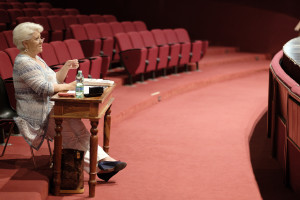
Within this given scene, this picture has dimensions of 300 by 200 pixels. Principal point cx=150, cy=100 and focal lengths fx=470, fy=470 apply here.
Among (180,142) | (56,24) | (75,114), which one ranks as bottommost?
(180,142)

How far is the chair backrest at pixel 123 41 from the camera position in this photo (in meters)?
3.32

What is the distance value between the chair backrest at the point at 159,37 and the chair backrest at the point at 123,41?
0.47 m

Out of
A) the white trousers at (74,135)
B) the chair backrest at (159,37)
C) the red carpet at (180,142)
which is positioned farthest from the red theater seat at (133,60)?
the white trousers at (74,135)

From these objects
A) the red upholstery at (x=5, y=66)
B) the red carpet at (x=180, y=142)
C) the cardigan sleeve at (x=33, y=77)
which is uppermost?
the cardigan sleeve at (x=33, y=77)

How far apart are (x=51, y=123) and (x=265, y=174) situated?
2.62ft

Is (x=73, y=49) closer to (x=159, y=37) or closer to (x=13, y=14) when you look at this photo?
(x=159, y=37)

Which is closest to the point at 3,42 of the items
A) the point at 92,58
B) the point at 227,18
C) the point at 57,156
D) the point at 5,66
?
the point at 92,58

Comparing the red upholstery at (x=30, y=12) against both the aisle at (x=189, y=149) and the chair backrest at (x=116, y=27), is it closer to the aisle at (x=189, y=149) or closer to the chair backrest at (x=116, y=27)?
the chair backrest at (x=116, y=27)

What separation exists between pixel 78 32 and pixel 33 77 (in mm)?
2187

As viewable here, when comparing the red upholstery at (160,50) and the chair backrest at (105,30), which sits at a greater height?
the chair backrest at (105,30)

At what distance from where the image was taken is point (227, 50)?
5.11m

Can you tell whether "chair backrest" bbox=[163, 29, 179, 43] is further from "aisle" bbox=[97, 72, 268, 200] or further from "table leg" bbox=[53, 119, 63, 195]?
"table leg" bbox=[53, 119, 63, 195]

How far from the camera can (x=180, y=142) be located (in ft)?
6.98

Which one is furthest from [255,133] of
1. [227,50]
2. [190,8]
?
[190,8]
